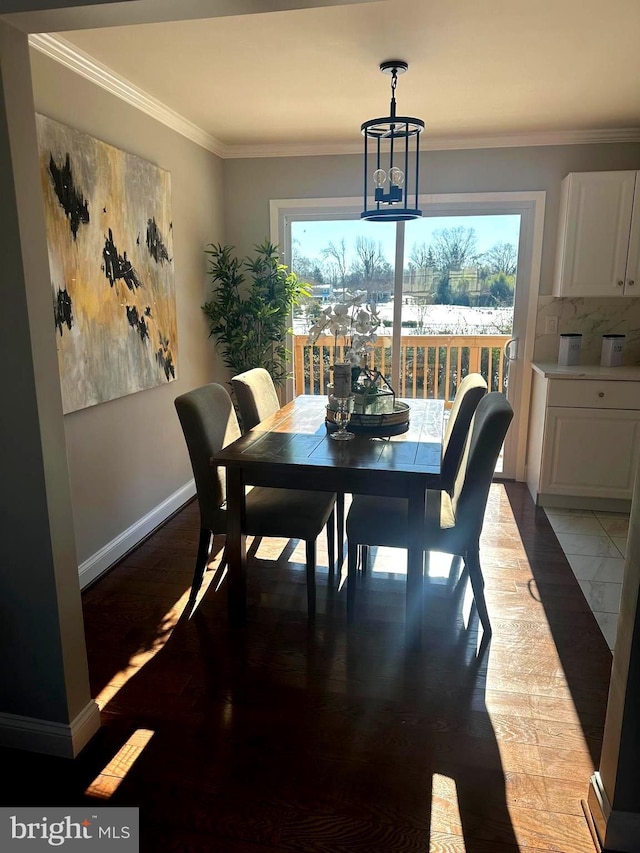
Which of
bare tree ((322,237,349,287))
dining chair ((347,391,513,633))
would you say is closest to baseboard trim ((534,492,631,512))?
dining chair ((347,391,513,633))

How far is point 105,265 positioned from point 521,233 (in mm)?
2936

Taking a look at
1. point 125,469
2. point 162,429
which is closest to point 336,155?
point 162,429

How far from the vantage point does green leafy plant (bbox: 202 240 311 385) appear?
13.8ft

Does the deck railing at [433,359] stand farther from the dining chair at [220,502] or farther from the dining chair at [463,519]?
the dining chair at [463,519]

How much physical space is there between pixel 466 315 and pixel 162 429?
245 cm

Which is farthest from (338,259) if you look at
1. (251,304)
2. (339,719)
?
(339,719)

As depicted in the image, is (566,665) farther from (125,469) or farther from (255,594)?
(125,469)

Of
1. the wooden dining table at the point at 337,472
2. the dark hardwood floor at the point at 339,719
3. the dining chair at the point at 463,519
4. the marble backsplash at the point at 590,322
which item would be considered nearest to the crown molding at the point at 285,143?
the marble backsplash at the point at 590,322

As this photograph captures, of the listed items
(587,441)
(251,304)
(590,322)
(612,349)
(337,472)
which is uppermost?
(251,304)

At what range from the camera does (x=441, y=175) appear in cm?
419

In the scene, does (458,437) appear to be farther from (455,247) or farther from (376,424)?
(455,247)

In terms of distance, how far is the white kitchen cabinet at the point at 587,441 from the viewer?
3742mm

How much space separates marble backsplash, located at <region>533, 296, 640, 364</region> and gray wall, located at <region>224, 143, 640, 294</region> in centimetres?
16

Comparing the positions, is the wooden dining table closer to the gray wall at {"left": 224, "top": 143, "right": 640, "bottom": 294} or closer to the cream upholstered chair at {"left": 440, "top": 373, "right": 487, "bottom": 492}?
the cream upholstered chair at {"left": 440, "top": 373, "right": 487, "bottom": 492}
